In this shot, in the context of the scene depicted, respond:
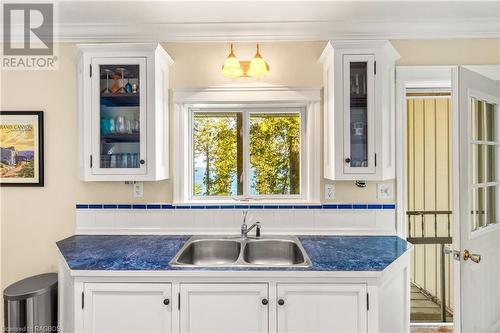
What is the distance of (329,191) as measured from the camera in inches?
96.3

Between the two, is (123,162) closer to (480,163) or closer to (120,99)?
(120,99)

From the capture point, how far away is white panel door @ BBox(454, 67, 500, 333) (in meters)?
1.80

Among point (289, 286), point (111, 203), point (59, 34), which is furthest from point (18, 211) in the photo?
point (289, 286)

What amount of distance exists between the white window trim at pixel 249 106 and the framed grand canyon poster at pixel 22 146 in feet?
3.35

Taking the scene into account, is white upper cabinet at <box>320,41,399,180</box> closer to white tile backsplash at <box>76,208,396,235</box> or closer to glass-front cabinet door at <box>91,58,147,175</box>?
white tile backsplash at <box>76,208,396,235</box>

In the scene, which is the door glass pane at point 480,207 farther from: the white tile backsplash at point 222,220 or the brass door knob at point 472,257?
the white tile backsplash at point 222,220

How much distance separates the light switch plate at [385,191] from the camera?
7.98 ft

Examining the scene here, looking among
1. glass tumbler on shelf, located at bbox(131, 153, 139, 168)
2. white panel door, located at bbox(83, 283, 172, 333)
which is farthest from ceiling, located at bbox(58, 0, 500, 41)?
white panel door, located at bbox(83, 283, 172, 333)

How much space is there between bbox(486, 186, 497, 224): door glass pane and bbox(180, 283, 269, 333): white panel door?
148cm

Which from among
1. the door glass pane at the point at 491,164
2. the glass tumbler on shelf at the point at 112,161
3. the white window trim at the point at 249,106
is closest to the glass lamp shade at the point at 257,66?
the white window trim at the point at 249,106

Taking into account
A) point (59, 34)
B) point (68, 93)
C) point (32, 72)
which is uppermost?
point (59, 34)

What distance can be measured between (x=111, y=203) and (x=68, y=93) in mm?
898

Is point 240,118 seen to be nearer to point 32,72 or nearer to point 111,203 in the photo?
point 111,203

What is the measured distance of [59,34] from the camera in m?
2.43
